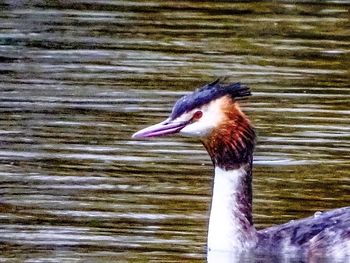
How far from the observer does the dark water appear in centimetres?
1467

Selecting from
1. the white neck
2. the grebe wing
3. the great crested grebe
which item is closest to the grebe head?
→ the great crested grebe

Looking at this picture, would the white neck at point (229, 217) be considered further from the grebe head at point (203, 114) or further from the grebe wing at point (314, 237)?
the grebe head at point (203, 114)

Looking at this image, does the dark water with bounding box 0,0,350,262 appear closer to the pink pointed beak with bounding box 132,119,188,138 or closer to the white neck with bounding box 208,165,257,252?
the white neck with bounding box 208,165,257,252

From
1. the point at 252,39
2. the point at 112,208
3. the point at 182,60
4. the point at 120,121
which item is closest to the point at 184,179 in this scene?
the point at 112,208

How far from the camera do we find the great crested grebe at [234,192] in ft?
44.5

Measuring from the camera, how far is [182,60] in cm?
2236

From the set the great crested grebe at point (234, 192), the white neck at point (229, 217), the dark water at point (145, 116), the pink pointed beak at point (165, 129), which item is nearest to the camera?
the pink pointed beak at point (165, 129)

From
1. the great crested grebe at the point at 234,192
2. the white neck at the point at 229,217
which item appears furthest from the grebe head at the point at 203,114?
the white neck at the point at 229,217

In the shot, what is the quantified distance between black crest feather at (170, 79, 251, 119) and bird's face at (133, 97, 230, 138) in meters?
0.02

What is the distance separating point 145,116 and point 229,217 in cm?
521

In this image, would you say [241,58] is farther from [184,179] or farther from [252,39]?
[184,179]

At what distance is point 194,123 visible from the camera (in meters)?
13.5

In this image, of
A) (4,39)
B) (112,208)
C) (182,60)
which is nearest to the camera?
(112,208)

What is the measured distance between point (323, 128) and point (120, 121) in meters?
2.01
